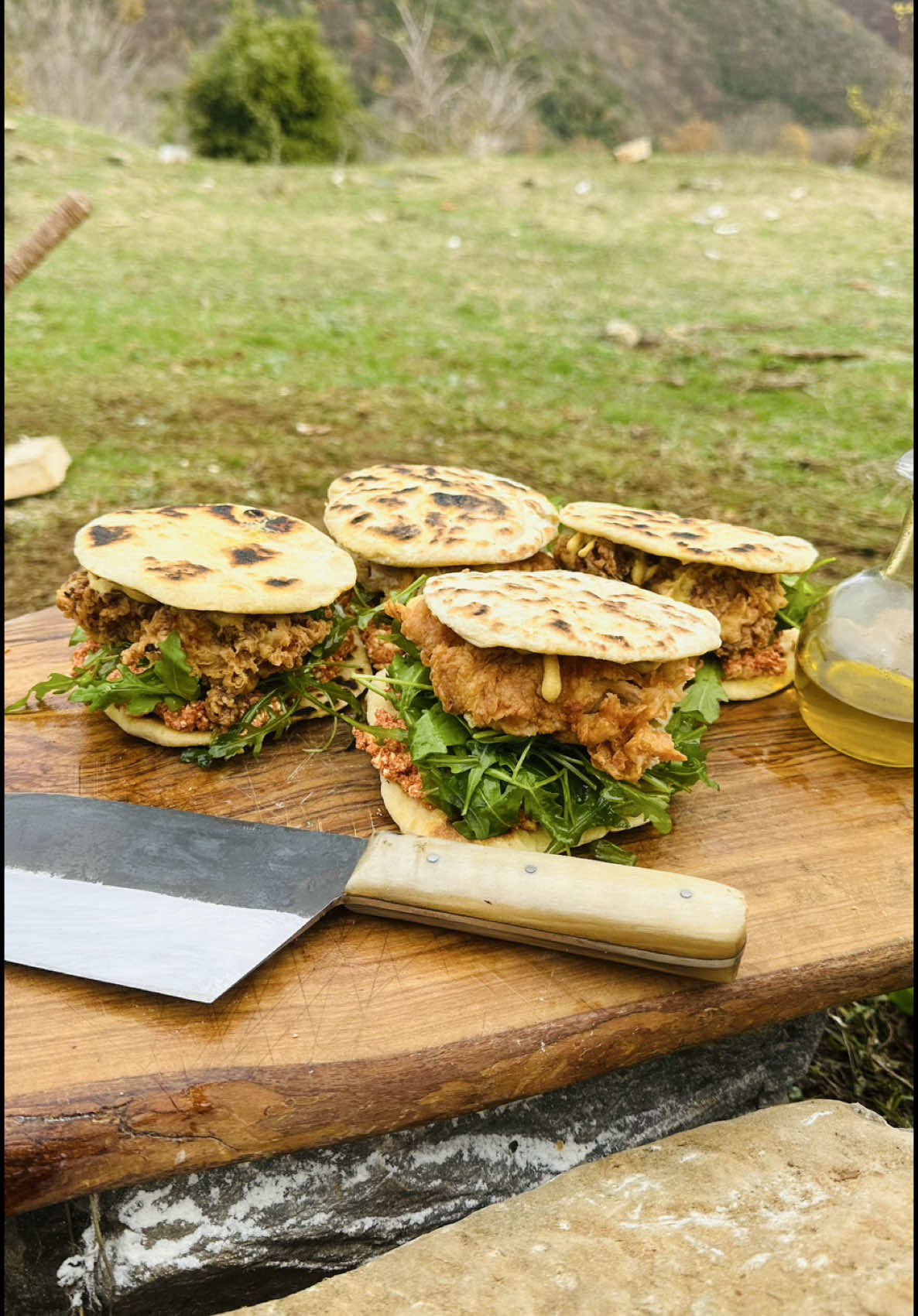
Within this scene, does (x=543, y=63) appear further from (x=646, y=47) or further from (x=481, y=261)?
(x=481, y=261)

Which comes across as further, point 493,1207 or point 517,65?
point 517,65

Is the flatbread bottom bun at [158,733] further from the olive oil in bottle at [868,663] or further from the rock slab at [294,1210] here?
the olive oil in bottle at [868,663]

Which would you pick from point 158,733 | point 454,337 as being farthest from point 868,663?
point 454,337

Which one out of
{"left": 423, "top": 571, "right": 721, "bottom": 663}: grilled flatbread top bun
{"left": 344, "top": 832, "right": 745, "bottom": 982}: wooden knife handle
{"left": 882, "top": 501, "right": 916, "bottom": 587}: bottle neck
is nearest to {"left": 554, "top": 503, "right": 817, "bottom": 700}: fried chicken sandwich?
{"left": 882, "top": 501, "right": 916, "bottom": 587}: bottle neck

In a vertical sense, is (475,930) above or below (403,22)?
below

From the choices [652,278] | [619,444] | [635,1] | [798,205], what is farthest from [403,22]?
[619,444]

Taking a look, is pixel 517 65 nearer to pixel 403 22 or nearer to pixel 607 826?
pixel 403 22

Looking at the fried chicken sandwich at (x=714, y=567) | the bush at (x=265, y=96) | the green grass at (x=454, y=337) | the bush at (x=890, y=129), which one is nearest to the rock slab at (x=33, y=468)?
the green grass at (x=454, y=337)
